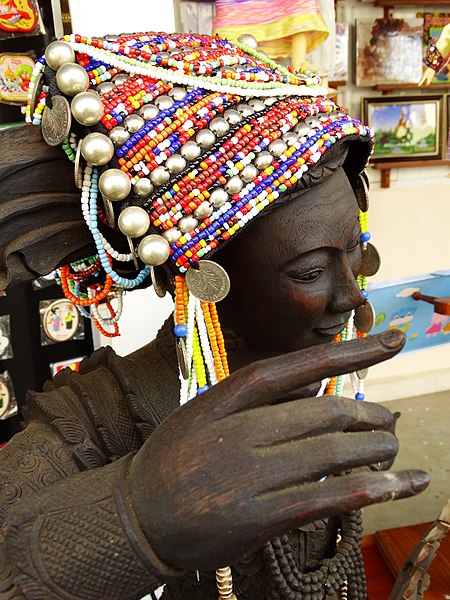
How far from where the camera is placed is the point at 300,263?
755mm

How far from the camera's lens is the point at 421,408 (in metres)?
2.88

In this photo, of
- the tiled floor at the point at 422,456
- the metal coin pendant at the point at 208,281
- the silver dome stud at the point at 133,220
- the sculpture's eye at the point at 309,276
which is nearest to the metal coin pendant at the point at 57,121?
the silver dome stud at the point at 133,220

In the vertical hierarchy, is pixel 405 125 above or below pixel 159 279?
above

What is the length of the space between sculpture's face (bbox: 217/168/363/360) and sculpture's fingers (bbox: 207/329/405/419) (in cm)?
21

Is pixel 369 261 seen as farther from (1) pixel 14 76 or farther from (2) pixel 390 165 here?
(2) pixel 390 165

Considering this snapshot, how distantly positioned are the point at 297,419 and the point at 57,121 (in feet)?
1.42

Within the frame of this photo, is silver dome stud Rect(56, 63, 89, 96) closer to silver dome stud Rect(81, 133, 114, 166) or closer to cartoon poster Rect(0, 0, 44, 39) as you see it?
silver dome stud Rect(81, 133, 114, 166)

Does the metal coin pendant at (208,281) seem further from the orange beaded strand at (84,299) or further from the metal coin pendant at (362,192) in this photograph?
the metal coin pendant at (362,192)

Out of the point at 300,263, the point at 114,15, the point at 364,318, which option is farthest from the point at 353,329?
the point at 114,15

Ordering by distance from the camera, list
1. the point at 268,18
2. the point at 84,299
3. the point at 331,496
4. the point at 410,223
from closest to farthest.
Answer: the point at 331,496 → the point at 84,299 → the point at 268,18 → the point at 410,223

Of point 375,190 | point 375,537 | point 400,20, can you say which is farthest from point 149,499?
point 400,20

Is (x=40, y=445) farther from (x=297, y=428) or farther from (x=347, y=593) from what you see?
(x=347, y=593)

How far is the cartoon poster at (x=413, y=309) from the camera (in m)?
1.29

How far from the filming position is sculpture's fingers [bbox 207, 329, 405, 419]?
21.5 inches
